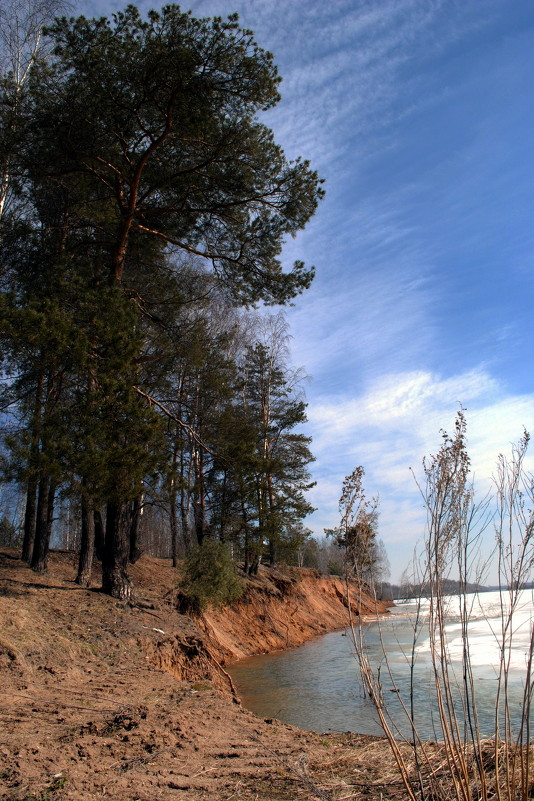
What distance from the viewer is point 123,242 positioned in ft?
35.4

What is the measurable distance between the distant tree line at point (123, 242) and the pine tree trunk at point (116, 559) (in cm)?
4

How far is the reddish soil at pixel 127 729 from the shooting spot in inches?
130

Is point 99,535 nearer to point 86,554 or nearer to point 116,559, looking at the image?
point 86,554

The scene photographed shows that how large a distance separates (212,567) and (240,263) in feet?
25.7

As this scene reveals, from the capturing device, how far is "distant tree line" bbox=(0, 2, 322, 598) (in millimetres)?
8469

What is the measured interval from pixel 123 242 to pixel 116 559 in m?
6.31

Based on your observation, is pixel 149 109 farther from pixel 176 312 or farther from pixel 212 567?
pixel 212 567

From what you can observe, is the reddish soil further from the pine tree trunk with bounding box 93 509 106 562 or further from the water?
the pine tree trunk with bounding box 93 509 106 562

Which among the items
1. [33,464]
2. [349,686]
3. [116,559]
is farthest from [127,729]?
[349,686]

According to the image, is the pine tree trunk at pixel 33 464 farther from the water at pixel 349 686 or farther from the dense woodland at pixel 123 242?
the water at pixel 349 686

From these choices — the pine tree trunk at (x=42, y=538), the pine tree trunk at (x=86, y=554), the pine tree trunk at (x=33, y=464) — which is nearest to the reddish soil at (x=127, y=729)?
the pine tree trunk at (x=33, y=464)

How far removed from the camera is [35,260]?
34.1ft

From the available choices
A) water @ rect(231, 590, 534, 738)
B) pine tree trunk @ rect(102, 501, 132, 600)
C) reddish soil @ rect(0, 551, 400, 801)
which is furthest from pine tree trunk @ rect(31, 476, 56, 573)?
water @ rect(231, 590, 534, 738)

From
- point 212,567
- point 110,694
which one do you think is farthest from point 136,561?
point 110,694
